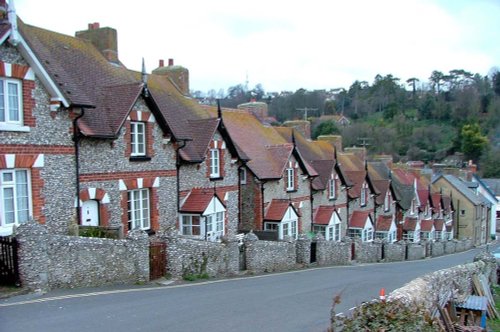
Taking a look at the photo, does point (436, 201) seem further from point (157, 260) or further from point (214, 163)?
point (157, 260)

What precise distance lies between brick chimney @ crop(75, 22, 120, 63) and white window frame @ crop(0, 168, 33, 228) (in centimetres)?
→ 960

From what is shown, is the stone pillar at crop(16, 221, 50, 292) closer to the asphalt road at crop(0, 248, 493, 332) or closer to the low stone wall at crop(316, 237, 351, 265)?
the asphalt road at crop(0, 248, 493, 332)

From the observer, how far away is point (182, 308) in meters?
11.9

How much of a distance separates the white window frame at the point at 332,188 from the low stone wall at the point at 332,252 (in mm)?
5350

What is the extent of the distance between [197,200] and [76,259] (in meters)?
7.97

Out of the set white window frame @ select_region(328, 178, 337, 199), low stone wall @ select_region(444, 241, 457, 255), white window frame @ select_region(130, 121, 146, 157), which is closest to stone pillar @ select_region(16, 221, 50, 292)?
white window frame @ select_region(130, 121, 146, 157)

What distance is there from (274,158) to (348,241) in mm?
6420

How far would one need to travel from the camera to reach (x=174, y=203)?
1980 cm

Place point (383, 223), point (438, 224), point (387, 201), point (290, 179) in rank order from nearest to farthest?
point (290, 179)
point (383, 223)
point (387, 201)
point (438, 224)

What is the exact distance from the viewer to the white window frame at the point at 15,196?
13.3m

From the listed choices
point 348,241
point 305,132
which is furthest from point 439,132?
point 348,241

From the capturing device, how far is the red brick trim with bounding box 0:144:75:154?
13391 mm

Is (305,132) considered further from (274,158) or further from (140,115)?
(140,115)

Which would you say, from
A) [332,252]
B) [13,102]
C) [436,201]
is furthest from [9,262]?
[436,201]
